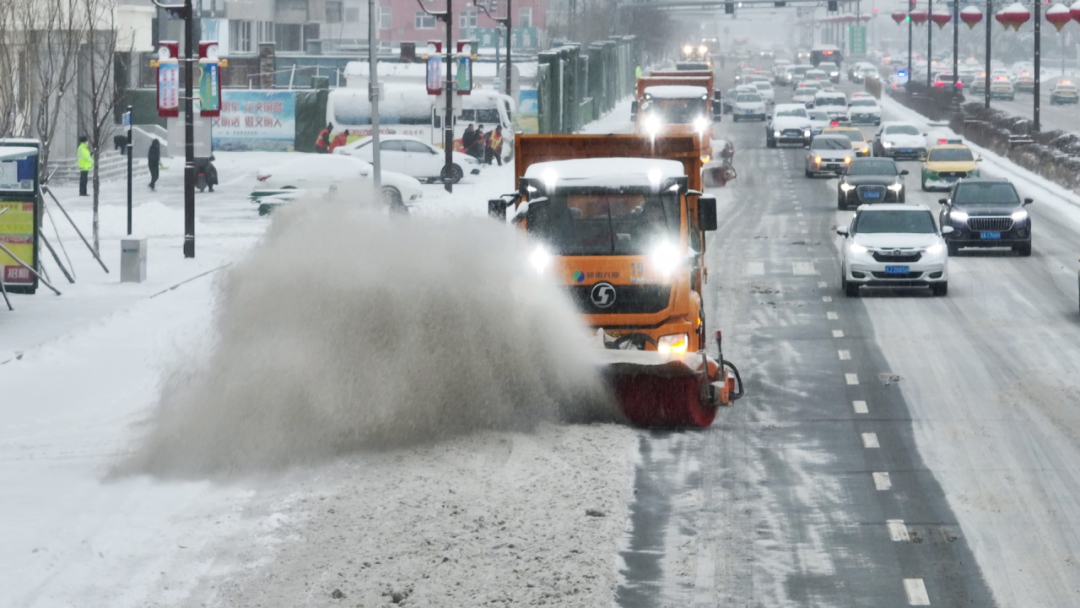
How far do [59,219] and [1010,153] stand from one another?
33358mm

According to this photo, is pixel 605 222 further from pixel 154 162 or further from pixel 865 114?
pixel 865 114

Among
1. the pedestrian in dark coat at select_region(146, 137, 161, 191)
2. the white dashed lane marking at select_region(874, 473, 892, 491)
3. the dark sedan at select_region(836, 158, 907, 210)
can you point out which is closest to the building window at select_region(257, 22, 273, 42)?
the pedestrian in dark coat at select_region(146, 137, 161, 191)

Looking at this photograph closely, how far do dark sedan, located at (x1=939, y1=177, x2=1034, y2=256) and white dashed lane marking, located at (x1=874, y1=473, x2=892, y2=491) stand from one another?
60.8 ft

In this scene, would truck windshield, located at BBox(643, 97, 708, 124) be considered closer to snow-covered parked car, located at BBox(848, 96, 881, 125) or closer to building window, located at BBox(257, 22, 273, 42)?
snow-covered parked car, located at BBox(848, 96, 881, 125)

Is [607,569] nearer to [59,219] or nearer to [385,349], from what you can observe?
[385,349]

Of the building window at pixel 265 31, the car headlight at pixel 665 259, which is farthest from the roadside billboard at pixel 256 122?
the car headlight at pixel 665 259

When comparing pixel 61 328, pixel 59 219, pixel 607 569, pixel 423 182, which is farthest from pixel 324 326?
pixel 423 182

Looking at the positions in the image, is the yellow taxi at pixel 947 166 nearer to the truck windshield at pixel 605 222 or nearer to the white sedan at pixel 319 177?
the white sedan at pixel 319 177

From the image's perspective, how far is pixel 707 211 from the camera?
16781 mm

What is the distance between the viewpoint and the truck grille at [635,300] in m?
15.4

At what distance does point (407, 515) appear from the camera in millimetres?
11328

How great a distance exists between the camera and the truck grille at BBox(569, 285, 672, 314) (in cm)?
1539

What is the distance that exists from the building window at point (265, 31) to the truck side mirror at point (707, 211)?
86.5m

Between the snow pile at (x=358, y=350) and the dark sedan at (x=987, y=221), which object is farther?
the dark sedan at (x=987, y=221)
